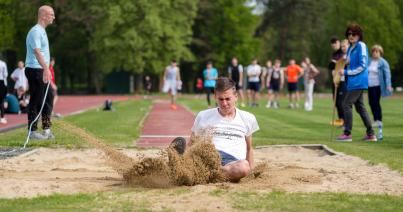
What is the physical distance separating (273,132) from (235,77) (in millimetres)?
14993

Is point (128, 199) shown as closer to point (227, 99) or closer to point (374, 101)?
point (227, 99)

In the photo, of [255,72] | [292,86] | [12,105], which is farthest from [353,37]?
[255,72]

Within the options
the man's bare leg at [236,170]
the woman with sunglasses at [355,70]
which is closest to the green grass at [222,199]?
the man's bare leg at [236,170]

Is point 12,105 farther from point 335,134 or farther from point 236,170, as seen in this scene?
point 236,170

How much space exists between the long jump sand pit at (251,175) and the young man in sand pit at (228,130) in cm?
27

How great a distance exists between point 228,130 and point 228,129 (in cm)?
1

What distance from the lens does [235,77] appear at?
3198 centimetres

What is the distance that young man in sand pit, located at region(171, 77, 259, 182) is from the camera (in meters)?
8.41

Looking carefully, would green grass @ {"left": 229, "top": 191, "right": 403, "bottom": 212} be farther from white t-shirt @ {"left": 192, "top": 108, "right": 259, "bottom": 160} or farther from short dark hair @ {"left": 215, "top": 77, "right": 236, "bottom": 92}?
short dark hair @ {"left": 215, "top": 77, "right": 236, "bottom": 92}

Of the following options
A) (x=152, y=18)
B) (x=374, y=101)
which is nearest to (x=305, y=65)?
(x=374, y=101)

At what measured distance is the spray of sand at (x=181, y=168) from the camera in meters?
8.14

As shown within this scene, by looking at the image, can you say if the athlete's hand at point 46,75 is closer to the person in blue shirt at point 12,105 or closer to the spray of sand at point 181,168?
the spray of sand at point 181,168

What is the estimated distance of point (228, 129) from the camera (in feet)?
28.3

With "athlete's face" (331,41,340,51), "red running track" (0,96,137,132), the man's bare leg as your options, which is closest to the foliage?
"red running track" (0,96,137,132)
